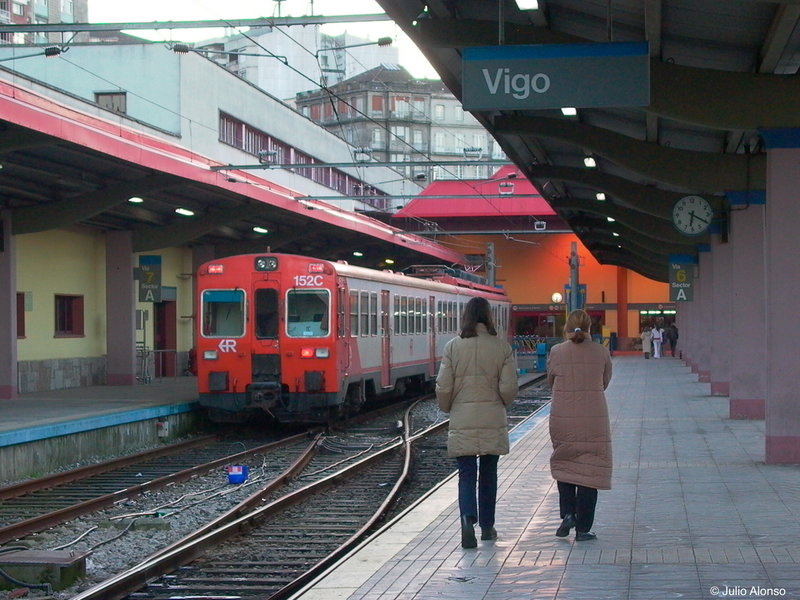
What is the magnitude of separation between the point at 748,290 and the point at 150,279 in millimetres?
14002

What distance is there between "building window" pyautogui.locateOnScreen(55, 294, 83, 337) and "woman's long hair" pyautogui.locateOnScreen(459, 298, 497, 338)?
18.7m

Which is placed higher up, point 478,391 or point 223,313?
point 223,313

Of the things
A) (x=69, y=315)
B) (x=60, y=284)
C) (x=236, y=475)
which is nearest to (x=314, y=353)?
(x=236, y=475)

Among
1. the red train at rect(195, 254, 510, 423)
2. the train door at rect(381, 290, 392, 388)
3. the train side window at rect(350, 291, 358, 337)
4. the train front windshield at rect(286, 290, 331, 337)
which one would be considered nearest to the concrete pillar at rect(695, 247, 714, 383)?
the train door at rect(381, 290, 392, 388)

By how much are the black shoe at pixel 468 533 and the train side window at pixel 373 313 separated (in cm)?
1334

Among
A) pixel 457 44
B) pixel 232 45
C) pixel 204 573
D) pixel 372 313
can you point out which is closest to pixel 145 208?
pixel 372 313

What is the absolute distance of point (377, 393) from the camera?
21.9 m

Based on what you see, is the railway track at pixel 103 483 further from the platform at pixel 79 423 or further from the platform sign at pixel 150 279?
the platform sign at pixel 150 279

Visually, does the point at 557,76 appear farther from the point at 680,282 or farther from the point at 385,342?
the point at 680,282

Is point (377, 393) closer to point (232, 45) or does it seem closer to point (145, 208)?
point (145, 208)

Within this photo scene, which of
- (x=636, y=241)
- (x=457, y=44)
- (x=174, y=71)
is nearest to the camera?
(x=457, y=44)

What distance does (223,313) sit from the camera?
62.3 feet

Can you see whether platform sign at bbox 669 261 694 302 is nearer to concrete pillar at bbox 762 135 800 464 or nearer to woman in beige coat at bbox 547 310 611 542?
concrete pillar at bbox 762 135 800 464

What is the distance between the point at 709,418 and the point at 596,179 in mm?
4472
